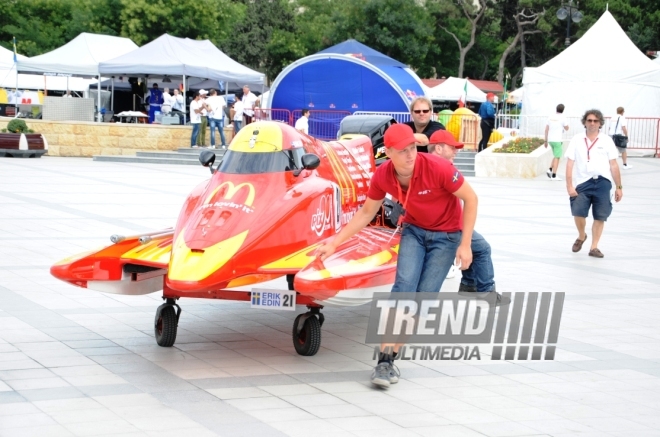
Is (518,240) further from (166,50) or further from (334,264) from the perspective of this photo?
(166,50)

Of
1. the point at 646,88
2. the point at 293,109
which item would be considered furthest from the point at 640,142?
the point at 293,109

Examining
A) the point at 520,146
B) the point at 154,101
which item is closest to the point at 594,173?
the point at 520,146

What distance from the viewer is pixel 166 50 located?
34938 millimetres

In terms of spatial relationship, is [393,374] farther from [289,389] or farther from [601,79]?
[601,79]

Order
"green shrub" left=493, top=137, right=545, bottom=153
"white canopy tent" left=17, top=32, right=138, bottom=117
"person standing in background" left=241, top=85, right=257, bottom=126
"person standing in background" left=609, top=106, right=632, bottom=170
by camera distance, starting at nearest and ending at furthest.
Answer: "green shrub" left=493, top=137, right=545, bottom=153 → "person standing in background" left=609, top=106, right=632, bottom=170 → "person standing in background" left=241, top=85, right=257, bottom=126 → "white canopy tent" left=17, top=32, right=138, bottom=117

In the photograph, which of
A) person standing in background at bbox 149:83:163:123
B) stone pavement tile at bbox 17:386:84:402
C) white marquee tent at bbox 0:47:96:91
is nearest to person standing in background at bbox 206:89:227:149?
person standing in background at bbox 149:83:163:123

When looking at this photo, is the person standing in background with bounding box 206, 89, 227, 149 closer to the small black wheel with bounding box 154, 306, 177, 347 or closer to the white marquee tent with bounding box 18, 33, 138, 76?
the white marquee tent with bounding box 18, 33, 138, 76

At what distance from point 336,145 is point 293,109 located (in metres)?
24.2

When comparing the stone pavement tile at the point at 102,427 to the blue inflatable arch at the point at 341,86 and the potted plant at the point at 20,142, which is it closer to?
the potted plant at the point at 20,142

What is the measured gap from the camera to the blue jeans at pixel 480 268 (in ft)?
30.0

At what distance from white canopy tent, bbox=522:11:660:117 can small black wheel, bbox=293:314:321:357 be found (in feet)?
101

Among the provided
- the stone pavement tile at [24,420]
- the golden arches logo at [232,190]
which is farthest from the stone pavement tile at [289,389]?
the golden arches logo at [232,190]

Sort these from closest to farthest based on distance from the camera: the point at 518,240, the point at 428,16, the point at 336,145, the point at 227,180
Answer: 1. the point at 227,180
2. the point at 336,145
3. the point at 518,240
4. the point at 428,16

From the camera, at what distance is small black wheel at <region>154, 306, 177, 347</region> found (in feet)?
26.9
